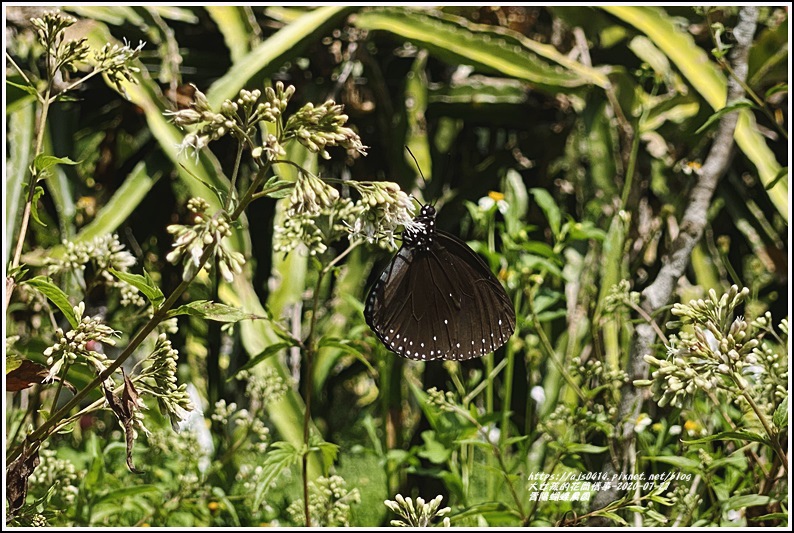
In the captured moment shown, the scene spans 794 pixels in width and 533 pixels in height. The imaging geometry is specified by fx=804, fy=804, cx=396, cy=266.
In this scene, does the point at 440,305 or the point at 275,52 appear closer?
the point at 440,305

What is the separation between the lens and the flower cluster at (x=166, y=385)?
0.76m

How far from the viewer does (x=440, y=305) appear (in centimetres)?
121

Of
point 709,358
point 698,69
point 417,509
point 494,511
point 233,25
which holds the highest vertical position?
point 233,25

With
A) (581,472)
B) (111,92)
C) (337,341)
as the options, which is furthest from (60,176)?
(581,472)

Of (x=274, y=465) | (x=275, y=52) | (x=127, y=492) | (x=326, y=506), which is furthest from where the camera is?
(x=275, y=52)

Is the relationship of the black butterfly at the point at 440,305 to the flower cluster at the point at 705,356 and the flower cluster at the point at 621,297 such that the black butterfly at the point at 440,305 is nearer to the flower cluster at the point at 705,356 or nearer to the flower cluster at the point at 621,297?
the flower cluster at the point at 621,297

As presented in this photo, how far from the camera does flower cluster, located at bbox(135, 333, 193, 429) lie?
2.49 ft

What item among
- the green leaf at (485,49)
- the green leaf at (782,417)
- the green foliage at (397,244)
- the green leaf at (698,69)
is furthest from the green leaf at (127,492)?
the green leaf at (698,69)

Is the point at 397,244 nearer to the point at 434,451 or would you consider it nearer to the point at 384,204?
the point at 434,451

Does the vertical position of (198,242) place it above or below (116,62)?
below

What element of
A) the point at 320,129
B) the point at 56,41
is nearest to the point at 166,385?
the point at 320,129

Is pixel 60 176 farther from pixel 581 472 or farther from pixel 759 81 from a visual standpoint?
pixel 759 81

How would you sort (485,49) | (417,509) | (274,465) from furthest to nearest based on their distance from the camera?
(485,49), (274,465), (417,509)

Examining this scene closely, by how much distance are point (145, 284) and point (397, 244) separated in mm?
609
